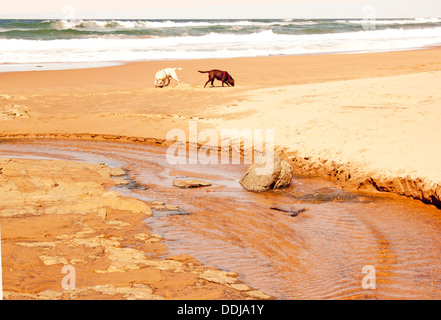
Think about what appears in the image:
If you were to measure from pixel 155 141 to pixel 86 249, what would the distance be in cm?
569

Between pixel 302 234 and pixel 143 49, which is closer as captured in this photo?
pixel 302 234

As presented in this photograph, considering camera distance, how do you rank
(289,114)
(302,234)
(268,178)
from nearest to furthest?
(302,234), (268,178), (289,114)

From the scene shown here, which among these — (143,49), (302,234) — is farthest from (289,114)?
(143,49)

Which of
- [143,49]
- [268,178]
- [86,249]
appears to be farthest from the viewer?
[143,49]

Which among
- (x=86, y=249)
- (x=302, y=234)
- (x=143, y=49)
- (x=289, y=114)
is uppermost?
(x=143, y=49)

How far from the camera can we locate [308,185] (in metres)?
8.22

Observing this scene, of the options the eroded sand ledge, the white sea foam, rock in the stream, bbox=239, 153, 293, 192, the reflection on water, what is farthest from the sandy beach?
the white sea foam

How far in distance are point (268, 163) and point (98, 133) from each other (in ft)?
15.7

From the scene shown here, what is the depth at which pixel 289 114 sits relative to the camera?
11320mm

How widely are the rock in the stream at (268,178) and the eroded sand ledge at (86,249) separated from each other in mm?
1619

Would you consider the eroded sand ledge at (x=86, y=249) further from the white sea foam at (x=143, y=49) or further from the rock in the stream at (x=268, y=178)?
the white sea foam at (x=143, y=49)

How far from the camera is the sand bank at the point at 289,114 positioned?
8227mm

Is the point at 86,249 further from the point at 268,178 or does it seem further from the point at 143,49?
the point at 143,49
